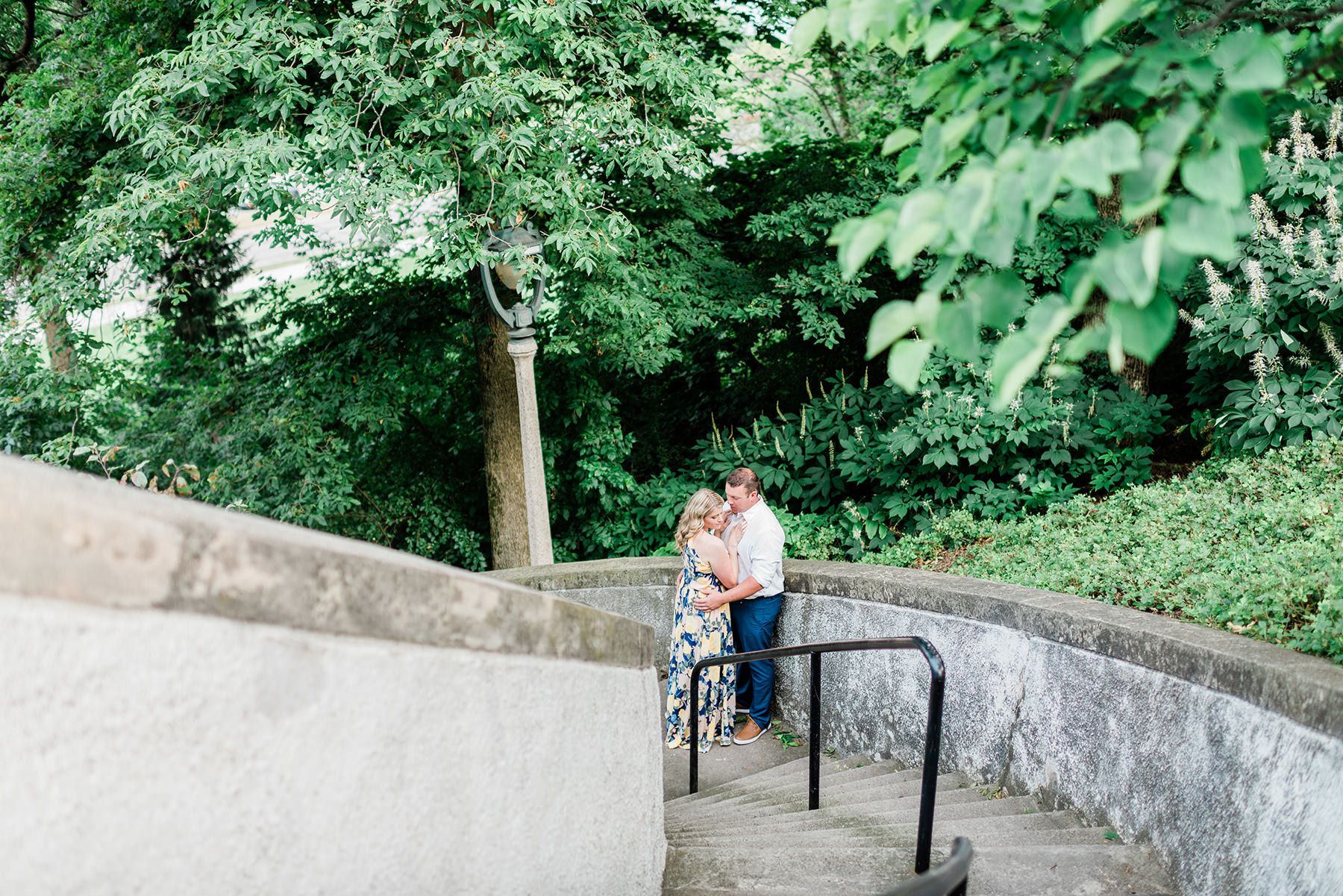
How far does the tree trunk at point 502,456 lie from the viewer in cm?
893

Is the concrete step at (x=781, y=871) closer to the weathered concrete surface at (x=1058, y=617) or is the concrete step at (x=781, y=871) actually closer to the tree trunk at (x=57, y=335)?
the weathered concrete surface at (x=1058, y=617)

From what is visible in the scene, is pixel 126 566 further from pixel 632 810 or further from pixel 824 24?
pixel 632 810

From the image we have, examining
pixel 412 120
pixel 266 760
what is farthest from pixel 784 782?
pixel 412 120

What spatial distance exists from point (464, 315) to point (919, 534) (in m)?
4.97

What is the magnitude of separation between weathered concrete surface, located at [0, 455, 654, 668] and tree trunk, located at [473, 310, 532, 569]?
6.73 meters

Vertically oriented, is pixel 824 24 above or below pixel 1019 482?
above

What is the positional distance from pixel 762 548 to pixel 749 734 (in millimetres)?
1308

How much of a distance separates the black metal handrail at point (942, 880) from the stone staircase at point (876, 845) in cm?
116

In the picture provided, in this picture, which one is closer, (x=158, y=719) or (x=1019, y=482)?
(x=158, y=719)

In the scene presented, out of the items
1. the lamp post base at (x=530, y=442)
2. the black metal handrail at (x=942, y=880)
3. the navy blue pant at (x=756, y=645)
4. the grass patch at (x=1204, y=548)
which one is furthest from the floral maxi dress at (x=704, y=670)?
the black metal handrail at (x=942, y=880)

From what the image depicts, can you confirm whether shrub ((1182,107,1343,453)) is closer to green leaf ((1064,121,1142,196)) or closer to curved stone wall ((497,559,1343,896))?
curved stone wall ((497,559,1343,896))

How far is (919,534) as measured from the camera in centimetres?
707

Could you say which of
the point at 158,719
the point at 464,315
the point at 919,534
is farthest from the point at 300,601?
the point at 464,315

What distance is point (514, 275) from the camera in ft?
20.6
